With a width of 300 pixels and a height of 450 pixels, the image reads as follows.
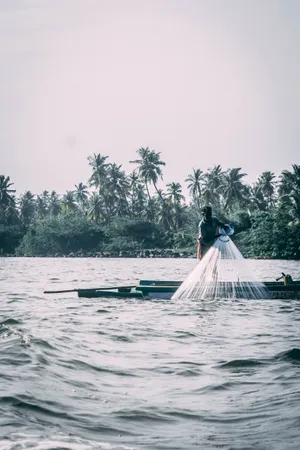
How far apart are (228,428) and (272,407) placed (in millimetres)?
637

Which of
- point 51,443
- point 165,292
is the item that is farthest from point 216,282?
point 51,443

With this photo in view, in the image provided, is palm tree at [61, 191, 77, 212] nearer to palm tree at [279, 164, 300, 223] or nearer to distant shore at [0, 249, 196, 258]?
distant shore at [0, 249, 196, 258]

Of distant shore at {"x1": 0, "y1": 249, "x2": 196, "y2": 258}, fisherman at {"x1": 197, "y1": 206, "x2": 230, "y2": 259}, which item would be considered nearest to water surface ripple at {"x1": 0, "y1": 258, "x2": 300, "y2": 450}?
fisherman at {"x1": 197, "y1": 206, "x2": 230, "y2": 259}

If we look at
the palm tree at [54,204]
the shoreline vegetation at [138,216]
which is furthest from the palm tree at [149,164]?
the palm tree at [54,204]

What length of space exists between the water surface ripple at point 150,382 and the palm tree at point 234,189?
5537cm

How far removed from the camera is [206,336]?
7973 mm

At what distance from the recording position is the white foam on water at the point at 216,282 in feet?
39.5

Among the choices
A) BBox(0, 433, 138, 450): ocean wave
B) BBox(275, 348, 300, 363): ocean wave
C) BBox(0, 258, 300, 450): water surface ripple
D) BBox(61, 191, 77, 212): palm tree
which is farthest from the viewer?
BBox(61, 191, 77, 212): palm tree

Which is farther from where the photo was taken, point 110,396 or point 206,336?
point 206,336

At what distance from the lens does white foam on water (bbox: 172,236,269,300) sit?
1204 centimetres

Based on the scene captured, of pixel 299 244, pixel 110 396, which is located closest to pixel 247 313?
pixel 110 396

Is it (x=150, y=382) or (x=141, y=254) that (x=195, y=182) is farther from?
(x=150, y=382)

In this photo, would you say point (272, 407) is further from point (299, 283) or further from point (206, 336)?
point (299, 283)

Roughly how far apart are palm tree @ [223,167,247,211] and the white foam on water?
51.9m
